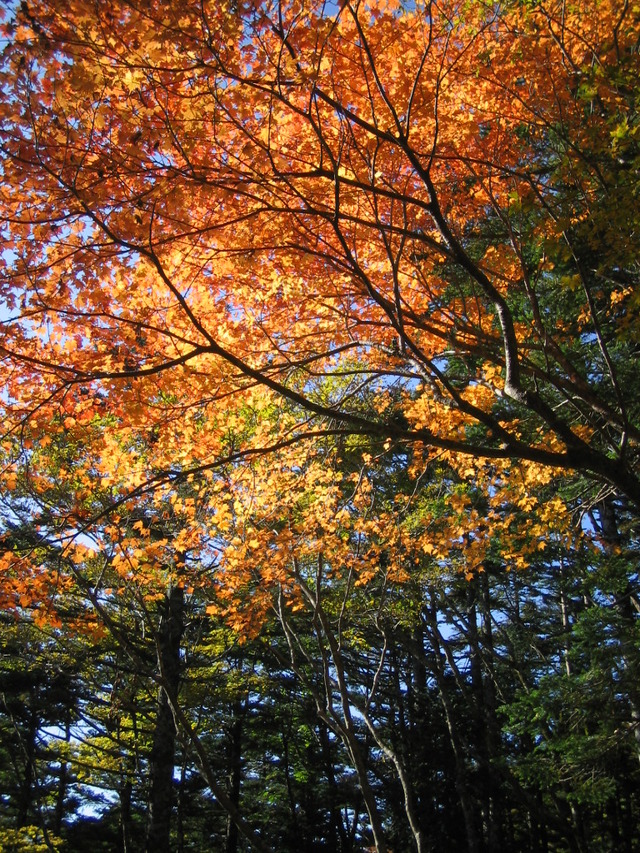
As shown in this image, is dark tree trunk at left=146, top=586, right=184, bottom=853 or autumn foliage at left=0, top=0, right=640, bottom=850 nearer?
autumn foliage at left=0, top=0, right=640, bottom=850

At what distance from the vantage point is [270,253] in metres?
5.34

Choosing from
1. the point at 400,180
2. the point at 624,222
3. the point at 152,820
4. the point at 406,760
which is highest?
the point at 400,180

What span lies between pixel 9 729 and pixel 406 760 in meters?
10.9

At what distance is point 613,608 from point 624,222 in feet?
23.2

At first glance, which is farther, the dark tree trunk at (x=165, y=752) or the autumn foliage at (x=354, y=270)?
the dark tree trunk at (x=165, y=752)

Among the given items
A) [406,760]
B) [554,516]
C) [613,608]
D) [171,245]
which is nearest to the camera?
[171,245]

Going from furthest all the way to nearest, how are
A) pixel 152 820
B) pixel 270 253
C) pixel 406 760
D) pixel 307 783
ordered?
pixel 307 783 < pixel 406 760 < pixel 152 820 < pixel 270 253

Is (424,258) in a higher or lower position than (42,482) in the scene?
higher

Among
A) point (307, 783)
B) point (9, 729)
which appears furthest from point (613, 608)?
point (9, 729)

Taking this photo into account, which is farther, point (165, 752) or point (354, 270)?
point (165, 752)

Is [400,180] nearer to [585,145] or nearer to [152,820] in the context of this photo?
[585,145]

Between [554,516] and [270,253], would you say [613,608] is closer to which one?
[554,516]

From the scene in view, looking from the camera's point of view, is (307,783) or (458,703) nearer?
(458,703)

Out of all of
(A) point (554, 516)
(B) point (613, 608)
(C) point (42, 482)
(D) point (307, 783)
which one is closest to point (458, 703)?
(D) point (307, 783)
